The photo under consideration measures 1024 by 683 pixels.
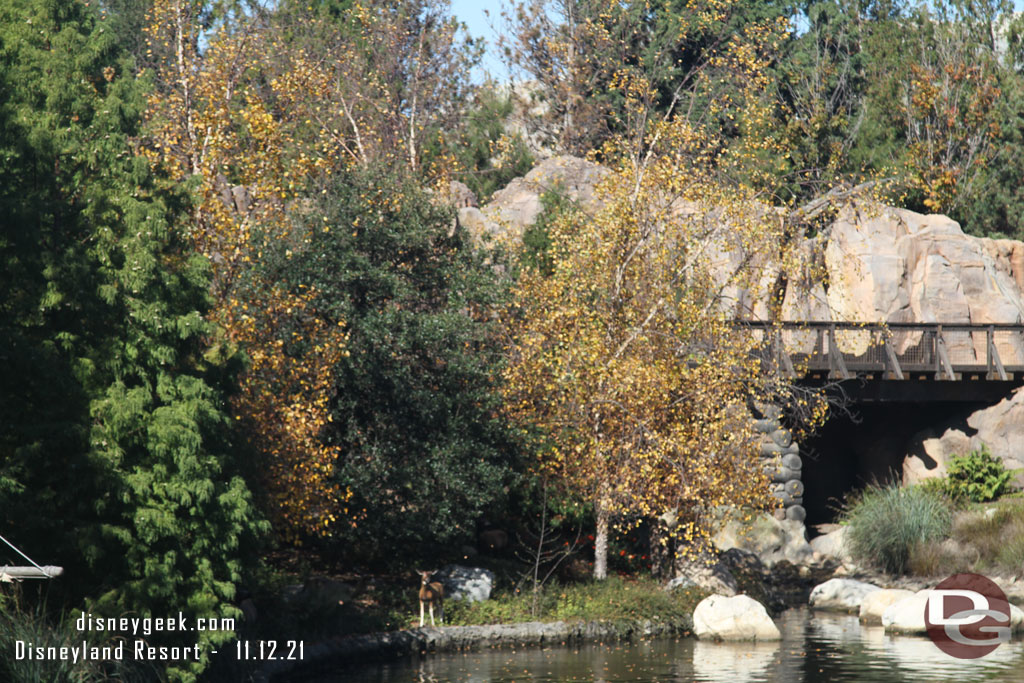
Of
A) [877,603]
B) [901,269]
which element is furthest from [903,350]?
[877,603]

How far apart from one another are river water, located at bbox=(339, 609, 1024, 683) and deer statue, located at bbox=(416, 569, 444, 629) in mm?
997

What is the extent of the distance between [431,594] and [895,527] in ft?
47.1

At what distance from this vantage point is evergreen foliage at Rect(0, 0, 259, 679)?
15.4 metres

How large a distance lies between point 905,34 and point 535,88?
16407 mm

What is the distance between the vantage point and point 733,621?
76.6 feet

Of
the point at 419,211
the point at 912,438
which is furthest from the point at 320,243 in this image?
the point at 912,438

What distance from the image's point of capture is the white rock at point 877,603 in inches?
1027

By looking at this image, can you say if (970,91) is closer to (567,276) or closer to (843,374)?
(843,374)

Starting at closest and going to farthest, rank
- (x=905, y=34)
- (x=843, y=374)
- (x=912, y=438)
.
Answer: (x=843, y=374) → (x=912, y=438) → (x=905, y=34)

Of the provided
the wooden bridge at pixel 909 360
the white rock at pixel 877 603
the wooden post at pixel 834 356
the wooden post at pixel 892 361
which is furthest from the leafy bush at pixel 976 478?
the white rock at pixel 877 603

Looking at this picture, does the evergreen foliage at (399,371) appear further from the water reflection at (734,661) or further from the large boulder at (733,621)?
the water reflection at (734,661)

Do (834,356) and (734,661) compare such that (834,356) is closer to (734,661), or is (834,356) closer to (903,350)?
(903,350)

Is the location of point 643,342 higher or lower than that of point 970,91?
lower

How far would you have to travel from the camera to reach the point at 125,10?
170ft
